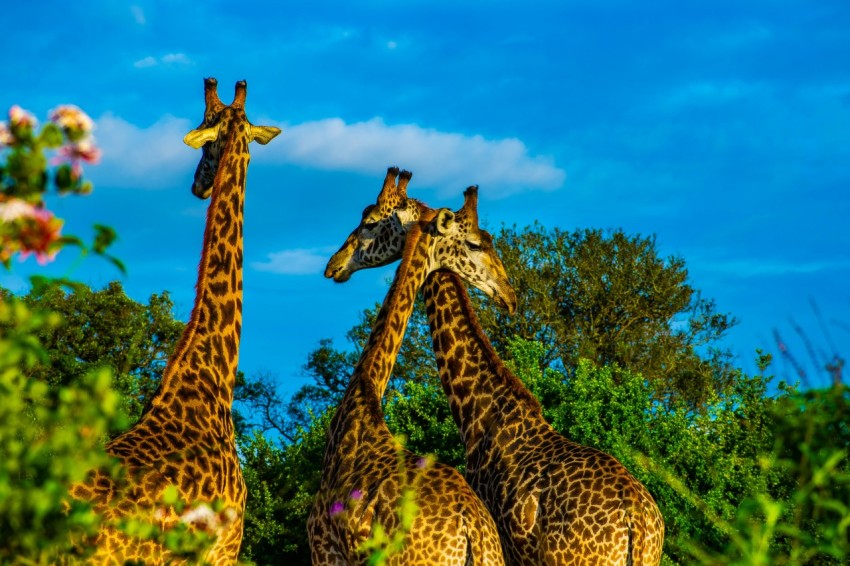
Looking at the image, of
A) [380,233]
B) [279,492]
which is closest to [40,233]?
[380,233]

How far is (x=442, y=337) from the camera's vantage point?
1294 centimetres

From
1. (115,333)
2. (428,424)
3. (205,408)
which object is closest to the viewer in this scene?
(205,408)

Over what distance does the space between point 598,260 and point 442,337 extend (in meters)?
27.8

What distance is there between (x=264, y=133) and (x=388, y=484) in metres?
4.43

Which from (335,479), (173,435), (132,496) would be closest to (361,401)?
(335,479)

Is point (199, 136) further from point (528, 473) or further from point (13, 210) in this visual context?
point (13, 210)

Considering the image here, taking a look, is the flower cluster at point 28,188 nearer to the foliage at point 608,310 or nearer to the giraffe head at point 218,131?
the giraffe head at point 218,131

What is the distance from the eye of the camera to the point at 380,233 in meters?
13.6

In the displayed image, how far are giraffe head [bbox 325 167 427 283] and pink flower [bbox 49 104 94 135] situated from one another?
983 centimetres

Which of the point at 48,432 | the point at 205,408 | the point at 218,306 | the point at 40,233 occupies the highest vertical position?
the point at 218,306

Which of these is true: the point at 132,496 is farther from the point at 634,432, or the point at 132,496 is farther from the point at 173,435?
the point at 634,432

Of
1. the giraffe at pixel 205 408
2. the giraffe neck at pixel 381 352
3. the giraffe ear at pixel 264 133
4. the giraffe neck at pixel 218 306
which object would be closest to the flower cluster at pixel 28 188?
the giraffe at pixel 205 408

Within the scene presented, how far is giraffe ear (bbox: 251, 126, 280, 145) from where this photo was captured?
464 inches

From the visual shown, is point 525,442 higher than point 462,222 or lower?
lower
